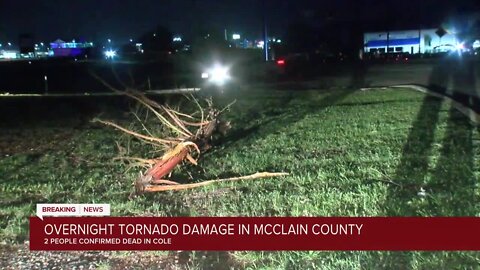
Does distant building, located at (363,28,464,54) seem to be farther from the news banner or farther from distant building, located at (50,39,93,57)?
the news banner

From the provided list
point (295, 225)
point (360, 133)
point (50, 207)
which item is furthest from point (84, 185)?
point (360, 133)

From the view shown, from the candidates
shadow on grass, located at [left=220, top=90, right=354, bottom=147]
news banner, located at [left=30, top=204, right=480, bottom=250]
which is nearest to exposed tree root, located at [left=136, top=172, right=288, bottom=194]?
news banner, located at [left=30, top=204, right=480, bottom=250]

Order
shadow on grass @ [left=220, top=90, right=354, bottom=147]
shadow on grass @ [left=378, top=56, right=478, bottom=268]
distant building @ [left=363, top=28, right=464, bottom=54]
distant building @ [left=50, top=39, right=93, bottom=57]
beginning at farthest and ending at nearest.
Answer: distant building @ [left=50, top=39, right=93, bottom=57]
distant building @ [left=363, top=28, right=464, bottom=54]
shadow on grass @ [left=220, top=90, right=354, bottom=147]
shadow on grass @ [left=378, top=56, right=478, bottom=268]

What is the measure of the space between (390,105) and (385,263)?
488 inches

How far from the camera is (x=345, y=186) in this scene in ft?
23.9

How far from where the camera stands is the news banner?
16.5 ft

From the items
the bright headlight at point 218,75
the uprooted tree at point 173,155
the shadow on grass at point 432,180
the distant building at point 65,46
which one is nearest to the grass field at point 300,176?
the shadow on grass at point 432,180

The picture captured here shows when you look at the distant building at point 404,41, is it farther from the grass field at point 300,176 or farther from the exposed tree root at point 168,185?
the exposed tree root at point 168,185

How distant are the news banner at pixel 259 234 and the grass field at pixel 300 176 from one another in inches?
4.1

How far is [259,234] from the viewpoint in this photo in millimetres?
5242

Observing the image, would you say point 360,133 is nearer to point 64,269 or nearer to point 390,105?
point 390,105

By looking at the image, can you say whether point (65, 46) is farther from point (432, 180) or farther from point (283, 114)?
point (432, 180)

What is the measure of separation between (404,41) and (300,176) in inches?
3954

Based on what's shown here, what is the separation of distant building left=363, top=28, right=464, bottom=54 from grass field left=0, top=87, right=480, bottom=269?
293 feet
